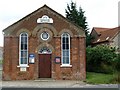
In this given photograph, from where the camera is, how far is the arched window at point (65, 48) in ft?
88.9

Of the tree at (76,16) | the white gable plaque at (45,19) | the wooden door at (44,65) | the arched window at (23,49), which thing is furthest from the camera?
the tree at (76,16)

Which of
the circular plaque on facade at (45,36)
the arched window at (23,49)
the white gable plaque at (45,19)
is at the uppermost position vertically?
the white gable plaque at (45,19)

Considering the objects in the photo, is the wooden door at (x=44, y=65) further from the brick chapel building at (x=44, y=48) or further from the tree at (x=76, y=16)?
the tree at (x=76, y=16)

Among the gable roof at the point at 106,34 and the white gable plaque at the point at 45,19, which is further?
the gable roof at the point at 106,34

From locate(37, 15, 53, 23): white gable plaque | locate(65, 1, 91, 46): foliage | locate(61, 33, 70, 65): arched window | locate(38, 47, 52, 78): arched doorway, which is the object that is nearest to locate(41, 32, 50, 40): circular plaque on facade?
locate(38, 47, 52, 78): arched doorway

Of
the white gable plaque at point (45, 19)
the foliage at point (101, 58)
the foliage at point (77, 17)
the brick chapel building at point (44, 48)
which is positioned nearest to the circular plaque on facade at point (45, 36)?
the brick chapel building at point (44, 48)

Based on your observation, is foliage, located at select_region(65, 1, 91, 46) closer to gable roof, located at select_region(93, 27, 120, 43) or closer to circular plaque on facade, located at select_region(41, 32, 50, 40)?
gable roof, located at select_region(93, 27, 120, 43)

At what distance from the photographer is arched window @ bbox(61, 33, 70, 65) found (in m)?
27.1

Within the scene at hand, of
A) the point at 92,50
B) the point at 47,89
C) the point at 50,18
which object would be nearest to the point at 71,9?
the point at 92,50

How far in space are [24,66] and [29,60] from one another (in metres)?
0.75

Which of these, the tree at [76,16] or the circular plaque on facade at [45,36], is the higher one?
the tree at [76,16]

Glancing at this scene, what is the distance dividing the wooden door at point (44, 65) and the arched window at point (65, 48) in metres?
1.47

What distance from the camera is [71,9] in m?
50.2

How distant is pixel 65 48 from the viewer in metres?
27.2
